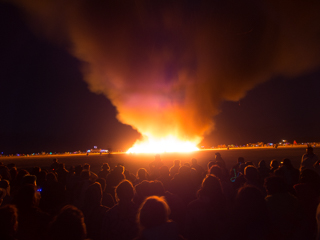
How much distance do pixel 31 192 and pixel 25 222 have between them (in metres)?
0.40

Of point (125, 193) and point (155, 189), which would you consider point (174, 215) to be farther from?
point (125, 193)

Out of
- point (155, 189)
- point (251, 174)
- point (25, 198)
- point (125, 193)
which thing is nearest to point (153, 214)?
point (125, 193)

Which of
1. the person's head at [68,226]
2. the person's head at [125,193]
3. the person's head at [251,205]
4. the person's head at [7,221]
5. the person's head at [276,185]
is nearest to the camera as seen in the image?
the person's head at [68,226]

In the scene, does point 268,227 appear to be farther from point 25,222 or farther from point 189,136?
point 189,136

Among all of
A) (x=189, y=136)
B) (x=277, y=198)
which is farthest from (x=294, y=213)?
(x=189, y=136)

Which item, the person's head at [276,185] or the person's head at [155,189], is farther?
the person's head at [155,189]

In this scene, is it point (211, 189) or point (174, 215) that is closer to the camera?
point (211, 189)

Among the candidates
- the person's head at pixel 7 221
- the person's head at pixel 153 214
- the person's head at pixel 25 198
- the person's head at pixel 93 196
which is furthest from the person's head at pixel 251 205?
the person's head at pixel 25 198

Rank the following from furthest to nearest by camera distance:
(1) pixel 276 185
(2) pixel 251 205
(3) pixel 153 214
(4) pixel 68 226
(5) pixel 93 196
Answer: (5) pixel 93 196 < (1) pixel 276 185 < (2) pixel 251 205 < (3) pixel 153 214 < (4) pixel 68 226

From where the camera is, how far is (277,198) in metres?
3.02

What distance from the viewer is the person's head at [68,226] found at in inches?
69.5

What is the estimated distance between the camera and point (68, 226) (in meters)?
1.80

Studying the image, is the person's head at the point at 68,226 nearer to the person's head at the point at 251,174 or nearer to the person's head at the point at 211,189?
the person's head at the point at 211,189

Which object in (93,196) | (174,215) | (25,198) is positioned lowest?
(174,215)
